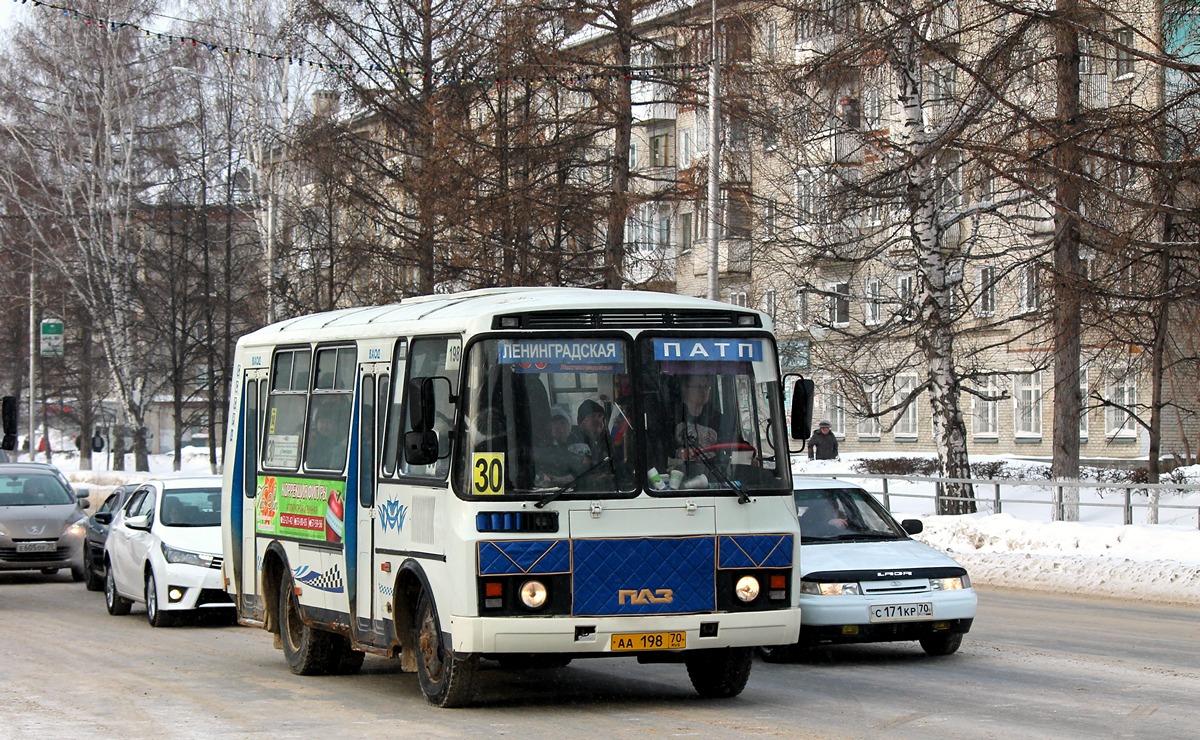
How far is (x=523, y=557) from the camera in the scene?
1042cm

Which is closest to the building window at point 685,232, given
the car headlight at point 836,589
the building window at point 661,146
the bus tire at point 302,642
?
the building window at point 661,146

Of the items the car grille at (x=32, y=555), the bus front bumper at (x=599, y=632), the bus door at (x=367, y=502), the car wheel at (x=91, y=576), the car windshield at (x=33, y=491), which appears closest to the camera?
the bus front bumper at (x=599, y=632)

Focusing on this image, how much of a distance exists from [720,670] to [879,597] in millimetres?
2351

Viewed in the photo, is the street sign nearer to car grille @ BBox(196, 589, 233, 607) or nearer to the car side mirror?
the car side mirror

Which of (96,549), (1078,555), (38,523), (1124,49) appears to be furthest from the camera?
(38,523)

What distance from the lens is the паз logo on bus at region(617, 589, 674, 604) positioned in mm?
10547

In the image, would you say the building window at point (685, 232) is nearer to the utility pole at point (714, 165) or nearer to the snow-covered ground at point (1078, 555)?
the utility pole at point (714, 165)

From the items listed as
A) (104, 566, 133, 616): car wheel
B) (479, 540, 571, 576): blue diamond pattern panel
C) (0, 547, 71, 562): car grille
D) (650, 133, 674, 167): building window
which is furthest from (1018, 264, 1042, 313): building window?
(650, 133, 674, 167): building window

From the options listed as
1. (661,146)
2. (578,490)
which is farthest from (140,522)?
(661,146)

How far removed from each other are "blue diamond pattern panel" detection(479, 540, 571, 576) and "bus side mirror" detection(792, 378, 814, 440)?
1866 mm

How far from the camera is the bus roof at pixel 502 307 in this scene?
35.6 feet

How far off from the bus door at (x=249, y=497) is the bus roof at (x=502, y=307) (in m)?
1.85

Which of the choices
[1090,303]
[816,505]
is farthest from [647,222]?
[816,505]

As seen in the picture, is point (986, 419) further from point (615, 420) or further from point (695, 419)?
point (615, 420)
